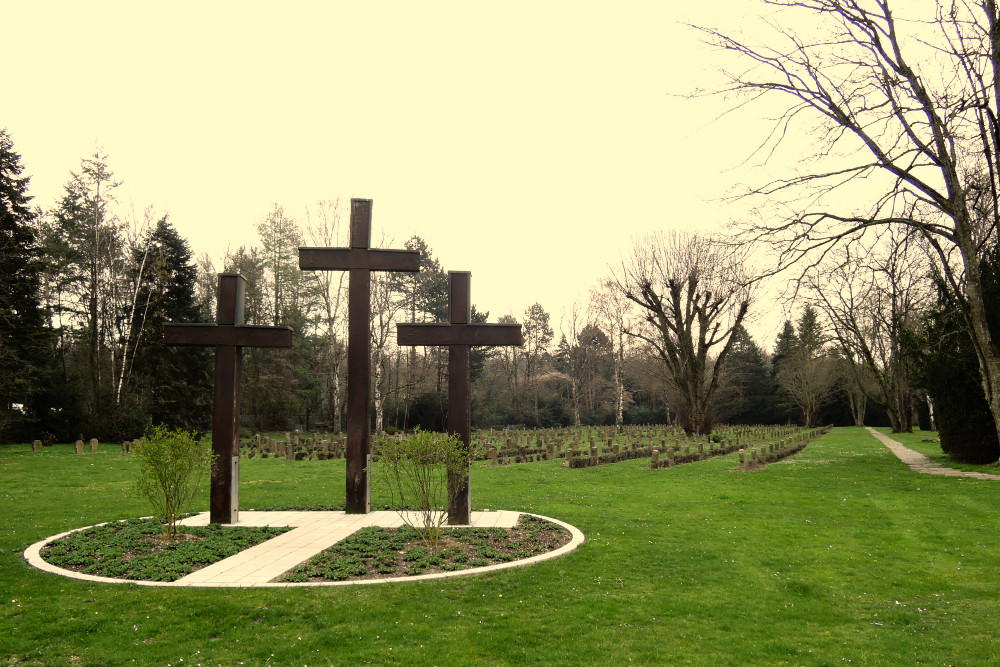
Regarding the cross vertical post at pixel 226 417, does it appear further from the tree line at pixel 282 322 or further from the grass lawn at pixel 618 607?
the tree line at pixel 282 322

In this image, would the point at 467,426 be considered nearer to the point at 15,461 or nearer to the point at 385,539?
the point at 385,539

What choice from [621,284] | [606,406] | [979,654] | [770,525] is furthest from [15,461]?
[606,406]

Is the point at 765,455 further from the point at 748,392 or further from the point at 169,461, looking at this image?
the point at 748,392

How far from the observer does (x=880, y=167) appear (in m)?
14.1

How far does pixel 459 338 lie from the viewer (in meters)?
8.80

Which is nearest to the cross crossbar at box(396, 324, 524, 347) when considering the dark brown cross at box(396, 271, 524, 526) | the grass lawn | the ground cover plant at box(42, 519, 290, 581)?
the dark brown cross at box(396, 271, 524, 526)

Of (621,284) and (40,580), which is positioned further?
(621,284)

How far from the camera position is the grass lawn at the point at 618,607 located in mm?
4109

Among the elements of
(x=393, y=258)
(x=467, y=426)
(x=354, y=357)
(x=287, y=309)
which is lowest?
(x=467, y=426)

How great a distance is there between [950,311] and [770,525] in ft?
44.9

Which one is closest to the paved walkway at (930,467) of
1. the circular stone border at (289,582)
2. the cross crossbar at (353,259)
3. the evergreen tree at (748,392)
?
the circular stone border at (289,582)

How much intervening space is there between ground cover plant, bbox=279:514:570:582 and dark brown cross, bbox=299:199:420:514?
141 cm

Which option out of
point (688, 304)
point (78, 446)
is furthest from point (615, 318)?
point (78, 446)

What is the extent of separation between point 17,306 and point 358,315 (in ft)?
73.8
